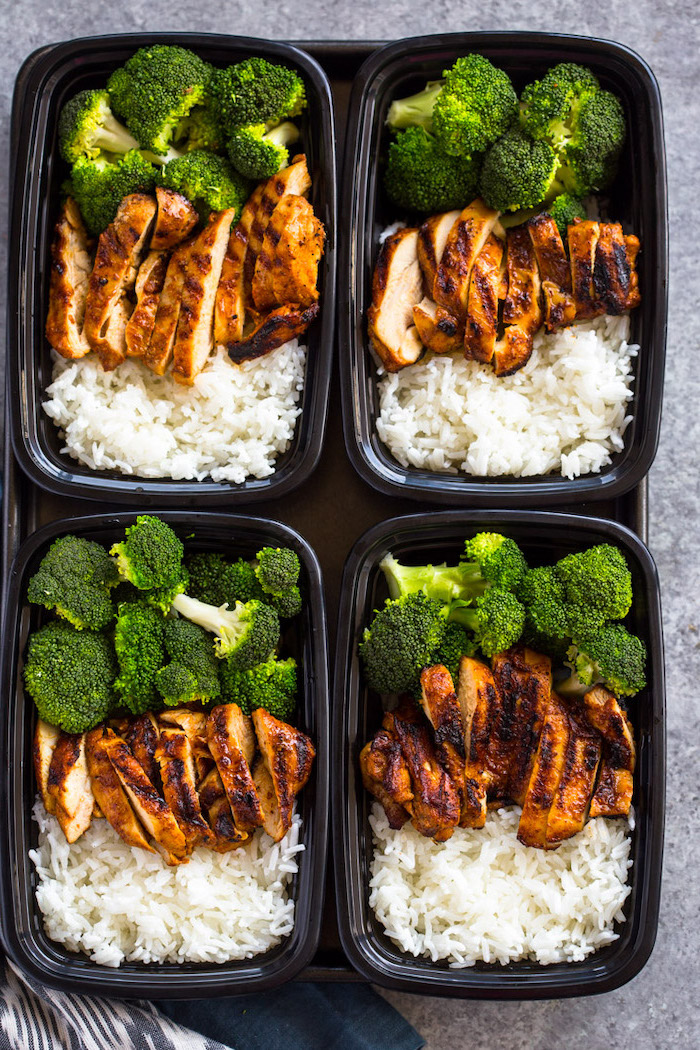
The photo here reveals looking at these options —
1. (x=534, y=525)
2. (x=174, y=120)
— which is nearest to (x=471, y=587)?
(x=534, y=525)

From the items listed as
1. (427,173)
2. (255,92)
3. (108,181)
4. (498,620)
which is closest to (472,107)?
(427,173)

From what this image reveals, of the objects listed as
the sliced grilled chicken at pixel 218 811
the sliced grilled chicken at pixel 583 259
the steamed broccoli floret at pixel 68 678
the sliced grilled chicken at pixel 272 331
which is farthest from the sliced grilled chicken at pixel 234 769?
the sliced grilled chicken at pixel 583 259

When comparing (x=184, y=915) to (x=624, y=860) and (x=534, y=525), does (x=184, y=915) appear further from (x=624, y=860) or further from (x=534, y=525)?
(x=534, y=525)

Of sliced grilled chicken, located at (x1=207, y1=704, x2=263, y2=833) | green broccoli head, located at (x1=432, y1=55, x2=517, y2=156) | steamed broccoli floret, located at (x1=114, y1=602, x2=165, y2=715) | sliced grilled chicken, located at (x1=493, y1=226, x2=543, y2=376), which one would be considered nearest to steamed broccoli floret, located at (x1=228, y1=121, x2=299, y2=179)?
green broccoli head, located at (x1=432, y1=55, x2=517, y2=156)

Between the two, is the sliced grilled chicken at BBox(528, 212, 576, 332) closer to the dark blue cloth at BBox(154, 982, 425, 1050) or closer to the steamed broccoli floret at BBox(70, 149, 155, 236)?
the steamed broccoli floret at BBox(70, 149, 155, 236)

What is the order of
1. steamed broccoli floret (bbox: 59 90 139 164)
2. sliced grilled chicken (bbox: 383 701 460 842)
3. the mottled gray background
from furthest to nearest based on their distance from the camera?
the mottled gray background
steamed broccoli floret (bbox: 59 90 139 164)
sliced grilled chicken (bbox: 383 701 460 842)

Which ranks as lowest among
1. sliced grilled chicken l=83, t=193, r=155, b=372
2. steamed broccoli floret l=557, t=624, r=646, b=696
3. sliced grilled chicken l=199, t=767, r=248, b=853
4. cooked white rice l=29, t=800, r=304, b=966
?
cooked white rice l=29, t=800, r=304, b=966

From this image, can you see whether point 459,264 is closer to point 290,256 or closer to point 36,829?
point 290,256
